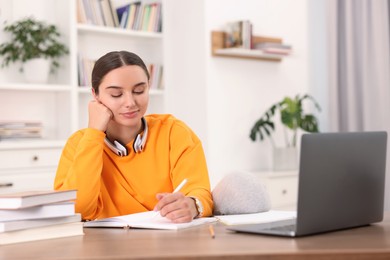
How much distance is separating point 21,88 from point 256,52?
1.66 m

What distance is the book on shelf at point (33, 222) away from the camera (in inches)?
56.8

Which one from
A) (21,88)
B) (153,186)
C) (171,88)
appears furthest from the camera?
(171,88)

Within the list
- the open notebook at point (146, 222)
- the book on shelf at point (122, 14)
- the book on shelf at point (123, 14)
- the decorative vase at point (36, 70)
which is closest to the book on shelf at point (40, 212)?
the open notebook at point (146, 222)

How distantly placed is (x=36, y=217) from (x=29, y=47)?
275 cm

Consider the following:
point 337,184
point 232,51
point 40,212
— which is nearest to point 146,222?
point 40,212

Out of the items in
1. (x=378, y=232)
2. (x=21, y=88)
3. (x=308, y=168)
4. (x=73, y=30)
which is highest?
(x=73, y=30)

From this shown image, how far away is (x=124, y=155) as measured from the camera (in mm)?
2051

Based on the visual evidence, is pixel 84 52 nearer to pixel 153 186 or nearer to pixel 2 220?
pixel 153 186

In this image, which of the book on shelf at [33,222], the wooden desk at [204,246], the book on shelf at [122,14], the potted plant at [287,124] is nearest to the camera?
the wooden desk at [204,246]

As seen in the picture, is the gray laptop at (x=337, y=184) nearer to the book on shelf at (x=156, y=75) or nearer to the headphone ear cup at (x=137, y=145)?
the headphone ear cup at (x=137, y=145)

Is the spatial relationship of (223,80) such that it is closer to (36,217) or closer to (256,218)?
(256,218)

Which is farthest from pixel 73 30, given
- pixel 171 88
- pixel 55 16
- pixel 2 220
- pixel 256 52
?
pixel 2 220

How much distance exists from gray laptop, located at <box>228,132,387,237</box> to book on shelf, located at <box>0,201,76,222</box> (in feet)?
1.30

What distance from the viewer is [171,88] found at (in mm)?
4766
